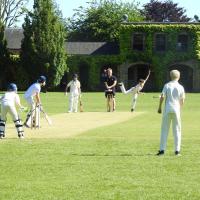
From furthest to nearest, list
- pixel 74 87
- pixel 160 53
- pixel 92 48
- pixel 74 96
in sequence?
pixel 92 48 < pixel 160 53 < pixel 74 87 < pixel 74 96

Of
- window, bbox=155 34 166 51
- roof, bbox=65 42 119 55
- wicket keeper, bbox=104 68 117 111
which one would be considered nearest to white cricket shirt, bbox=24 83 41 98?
wicket keeper, bbox=104 68 117 111

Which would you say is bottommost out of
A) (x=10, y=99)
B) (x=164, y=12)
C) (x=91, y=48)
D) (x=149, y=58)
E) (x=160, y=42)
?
(x=10, y=99)

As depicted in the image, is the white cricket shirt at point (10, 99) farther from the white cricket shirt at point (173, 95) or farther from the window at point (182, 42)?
the window at point (182, 42)

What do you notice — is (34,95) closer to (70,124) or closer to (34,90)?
(34,90)

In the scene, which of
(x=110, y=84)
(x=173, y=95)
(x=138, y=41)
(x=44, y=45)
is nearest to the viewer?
(x=173, y=95)

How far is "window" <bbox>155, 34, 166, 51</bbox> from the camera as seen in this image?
6850 centimetres

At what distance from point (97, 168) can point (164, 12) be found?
8508 centimetres

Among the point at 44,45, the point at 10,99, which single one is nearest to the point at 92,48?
the point at 44,45

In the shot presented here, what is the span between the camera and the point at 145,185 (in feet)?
36.2

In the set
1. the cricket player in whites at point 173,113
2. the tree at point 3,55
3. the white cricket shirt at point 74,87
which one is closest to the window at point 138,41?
the tree at point 3,55

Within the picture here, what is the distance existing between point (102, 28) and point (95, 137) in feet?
225

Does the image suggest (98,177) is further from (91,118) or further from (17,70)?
(17,70)

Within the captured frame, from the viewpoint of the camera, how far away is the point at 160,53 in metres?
68.5

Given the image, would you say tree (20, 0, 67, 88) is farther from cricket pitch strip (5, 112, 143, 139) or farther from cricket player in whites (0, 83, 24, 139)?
cricket player in whites (0, 83, 24, 139)
